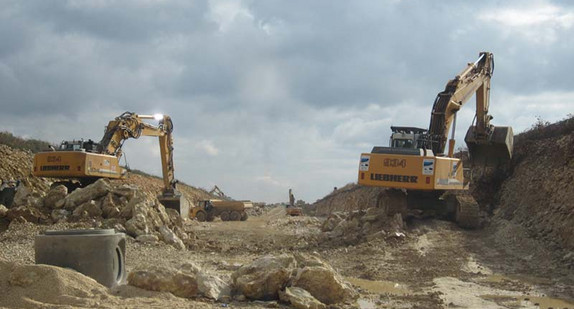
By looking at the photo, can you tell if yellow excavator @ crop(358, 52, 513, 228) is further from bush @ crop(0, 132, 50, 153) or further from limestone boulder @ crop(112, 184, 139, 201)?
bush @ crop(0, 132, 50, 153)

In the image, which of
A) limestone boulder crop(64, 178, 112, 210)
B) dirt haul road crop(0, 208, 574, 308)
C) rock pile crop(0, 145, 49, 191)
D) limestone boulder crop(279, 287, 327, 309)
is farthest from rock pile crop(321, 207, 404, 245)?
rock pile crop(0, 145, 49, 191)

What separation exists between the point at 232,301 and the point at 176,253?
5918 mm

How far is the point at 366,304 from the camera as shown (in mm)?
8406

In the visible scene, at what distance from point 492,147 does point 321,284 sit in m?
14.9

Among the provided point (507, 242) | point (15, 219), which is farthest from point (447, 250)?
point (15, 219)

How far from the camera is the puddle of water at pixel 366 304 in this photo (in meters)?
8.22

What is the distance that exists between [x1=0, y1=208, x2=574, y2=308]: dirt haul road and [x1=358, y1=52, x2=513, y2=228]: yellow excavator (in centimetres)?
120

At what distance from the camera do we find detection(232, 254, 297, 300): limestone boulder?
7945 millimetres

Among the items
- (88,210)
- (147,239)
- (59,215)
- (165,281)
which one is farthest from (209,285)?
(59,215)

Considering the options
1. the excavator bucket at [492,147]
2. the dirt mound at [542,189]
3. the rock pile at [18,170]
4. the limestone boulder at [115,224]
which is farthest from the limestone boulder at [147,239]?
the rock pile at [18,170]

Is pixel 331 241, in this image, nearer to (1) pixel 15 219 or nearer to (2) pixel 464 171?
(2) pixel 464 171

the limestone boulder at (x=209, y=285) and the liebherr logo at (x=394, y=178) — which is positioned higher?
the liebherr logo at (x=394, y=178)

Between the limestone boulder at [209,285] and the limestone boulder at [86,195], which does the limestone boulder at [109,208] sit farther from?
the limestone boulder at [209,285]

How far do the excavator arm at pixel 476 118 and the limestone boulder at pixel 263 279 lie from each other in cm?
1007
